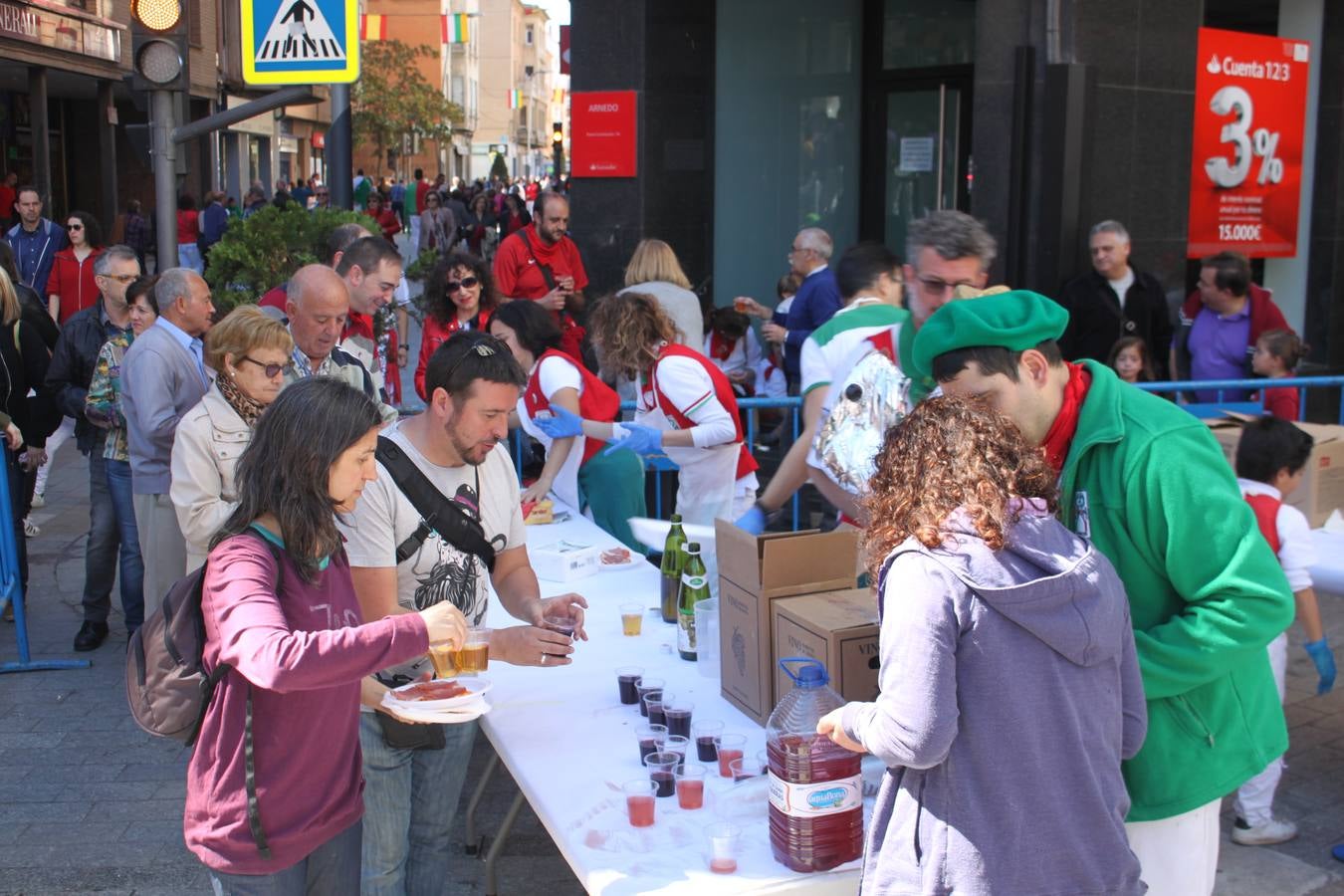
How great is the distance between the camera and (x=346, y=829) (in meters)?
2.84

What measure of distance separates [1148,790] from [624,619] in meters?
1.91

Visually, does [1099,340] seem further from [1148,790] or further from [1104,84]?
[1148,790]

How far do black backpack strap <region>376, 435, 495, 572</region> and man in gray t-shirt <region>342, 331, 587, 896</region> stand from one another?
16 millimetres

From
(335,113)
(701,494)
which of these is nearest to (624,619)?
(701,494)

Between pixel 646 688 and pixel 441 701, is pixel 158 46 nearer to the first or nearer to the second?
pixel 646 688

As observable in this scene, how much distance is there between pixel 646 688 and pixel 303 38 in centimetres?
501

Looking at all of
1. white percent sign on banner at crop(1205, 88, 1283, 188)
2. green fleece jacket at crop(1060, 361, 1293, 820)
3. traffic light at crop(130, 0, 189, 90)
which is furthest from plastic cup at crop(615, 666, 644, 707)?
white percent sign on banner at crop(1205, 88, 1283, 188)

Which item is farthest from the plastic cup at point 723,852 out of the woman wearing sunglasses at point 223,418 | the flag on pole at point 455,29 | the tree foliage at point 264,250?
the flag on pole at point 455,29

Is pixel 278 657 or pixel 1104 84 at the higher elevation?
pixel 1104 84

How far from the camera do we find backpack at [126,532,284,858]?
254 centimetres

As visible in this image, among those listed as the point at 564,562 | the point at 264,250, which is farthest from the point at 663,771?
the point at 264,250

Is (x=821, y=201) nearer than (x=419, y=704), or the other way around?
(x=419, y=704)

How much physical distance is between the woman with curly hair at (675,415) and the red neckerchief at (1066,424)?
296cm

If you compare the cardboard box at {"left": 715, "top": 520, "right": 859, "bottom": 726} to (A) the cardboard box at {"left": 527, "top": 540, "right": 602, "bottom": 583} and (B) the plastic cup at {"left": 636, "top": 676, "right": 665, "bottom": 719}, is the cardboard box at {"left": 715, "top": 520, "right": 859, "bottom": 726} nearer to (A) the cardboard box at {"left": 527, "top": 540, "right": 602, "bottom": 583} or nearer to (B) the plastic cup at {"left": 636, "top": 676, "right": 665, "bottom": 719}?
(B) the plastic cup at {"left": 636, "top": 676, "right": 665, "bottom": 719}
